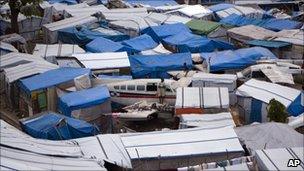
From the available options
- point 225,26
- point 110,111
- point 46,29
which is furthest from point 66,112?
point 225,26

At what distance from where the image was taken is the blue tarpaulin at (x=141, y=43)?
3069 cm

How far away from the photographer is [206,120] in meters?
19.2

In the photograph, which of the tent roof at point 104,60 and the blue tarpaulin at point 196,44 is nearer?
the tent roof at point 104,60

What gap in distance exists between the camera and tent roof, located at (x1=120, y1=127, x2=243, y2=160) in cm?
1622

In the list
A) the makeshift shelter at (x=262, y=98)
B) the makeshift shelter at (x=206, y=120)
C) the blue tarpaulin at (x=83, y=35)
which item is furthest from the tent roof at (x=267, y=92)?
the blue tarpaulin at (x=83, y=35)

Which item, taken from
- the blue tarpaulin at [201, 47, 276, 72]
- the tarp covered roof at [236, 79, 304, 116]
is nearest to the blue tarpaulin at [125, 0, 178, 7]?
the blue tarpaulin at [201, 47, 276, 72]

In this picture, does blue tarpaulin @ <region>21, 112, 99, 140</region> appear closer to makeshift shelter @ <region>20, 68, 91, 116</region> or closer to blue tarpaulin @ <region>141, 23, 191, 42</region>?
makeshift shelter @ <region>20, 68, 91, 116</region>

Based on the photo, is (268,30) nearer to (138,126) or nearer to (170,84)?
(170,84)

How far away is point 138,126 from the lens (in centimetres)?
2156

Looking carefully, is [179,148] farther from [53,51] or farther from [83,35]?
[83,35]

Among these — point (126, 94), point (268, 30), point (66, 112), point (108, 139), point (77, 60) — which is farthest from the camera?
point (268, 30)

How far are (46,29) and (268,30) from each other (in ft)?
50.1

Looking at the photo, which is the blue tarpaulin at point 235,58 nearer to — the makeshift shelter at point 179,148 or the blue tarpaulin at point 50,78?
the blue tarpaulin at point 50,78

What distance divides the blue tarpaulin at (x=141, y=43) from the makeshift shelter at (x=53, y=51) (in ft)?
10.3
